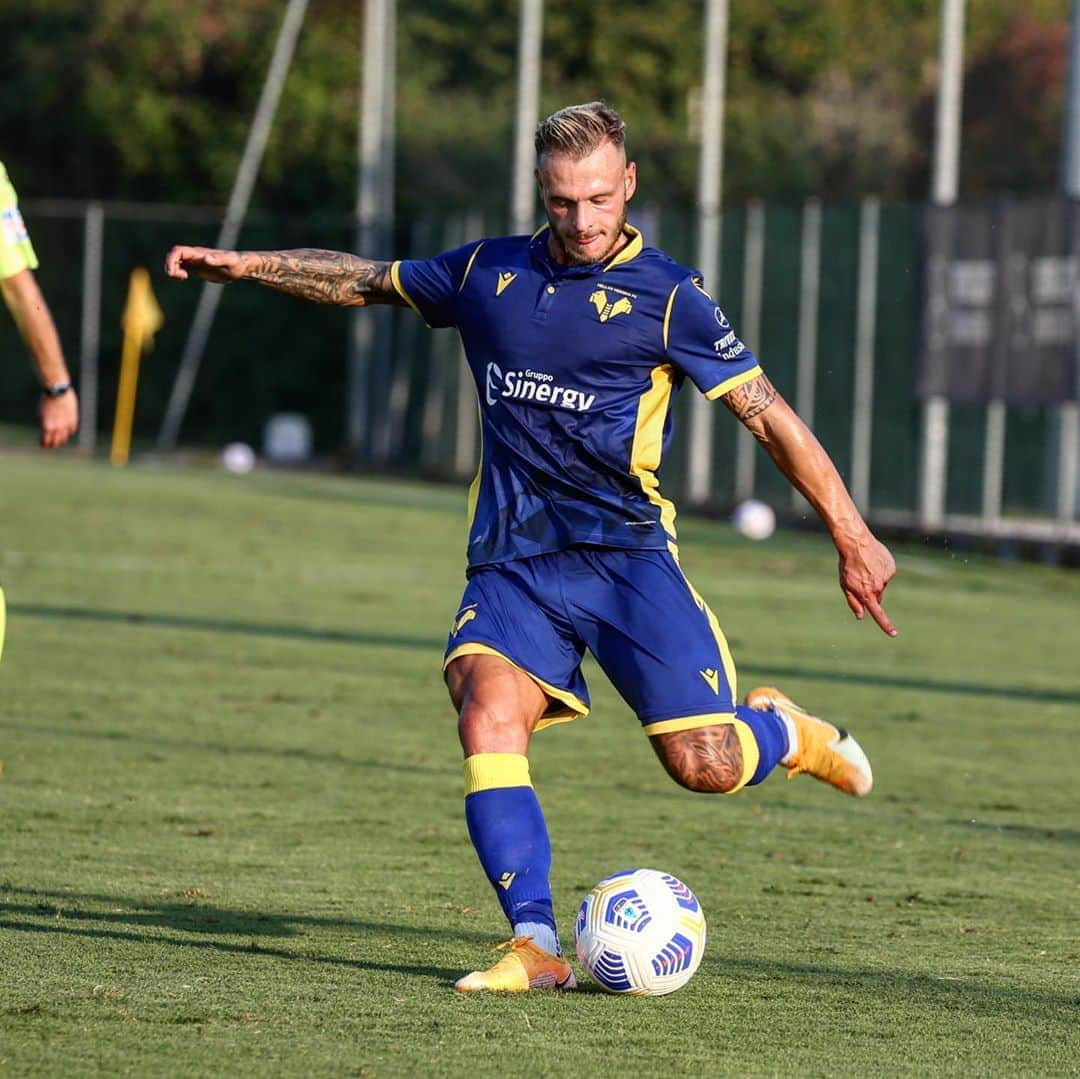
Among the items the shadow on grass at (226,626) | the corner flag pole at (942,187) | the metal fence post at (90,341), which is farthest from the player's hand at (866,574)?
the metal fence post at (90,341)

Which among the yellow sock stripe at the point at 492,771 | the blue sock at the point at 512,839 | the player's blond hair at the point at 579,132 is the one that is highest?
the player's blond hair at the point at 579,132

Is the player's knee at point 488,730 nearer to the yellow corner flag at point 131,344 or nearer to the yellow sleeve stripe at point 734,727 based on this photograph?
the yellow sleeve stripe at point 734,727

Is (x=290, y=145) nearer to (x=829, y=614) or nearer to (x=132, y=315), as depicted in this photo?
(x=132, y=315)

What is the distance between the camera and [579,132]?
550 cm

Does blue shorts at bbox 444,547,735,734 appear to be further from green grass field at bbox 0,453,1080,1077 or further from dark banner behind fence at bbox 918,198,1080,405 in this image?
dark banner behind fence at bbox 918,198,1080,405

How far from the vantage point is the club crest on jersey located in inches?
224

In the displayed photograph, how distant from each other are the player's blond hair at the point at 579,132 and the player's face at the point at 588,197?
16 millimetres

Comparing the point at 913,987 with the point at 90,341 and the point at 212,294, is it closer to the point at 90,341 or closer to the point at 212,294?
the point at 90,341

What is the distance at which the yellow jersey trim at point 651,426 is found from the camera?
5.81m

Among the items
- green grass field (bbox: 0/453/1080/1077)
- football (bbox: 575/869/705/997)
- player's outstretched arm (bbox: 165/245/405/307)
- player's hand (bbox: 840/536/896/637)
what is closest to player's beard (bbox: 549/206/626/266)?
player's outstretched arm (bbox: 165/245/405/307)

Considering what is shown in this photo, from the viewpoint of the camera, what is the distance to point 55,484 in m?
24.7

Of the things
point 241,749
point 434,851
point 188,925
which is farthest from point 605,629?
point 241,749

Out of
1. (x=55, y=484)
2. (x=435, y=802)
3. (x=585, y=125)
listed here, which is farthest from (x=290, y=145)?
(x=585, y=125)

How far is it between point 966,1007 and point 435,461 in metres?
24.3
